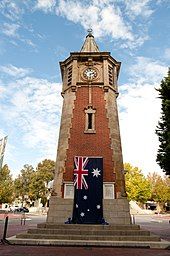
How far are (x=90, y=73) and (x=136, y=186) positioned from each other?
42265 millimetres

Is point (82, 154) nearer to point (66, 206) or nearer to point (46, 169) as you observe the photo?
point (66, 206)

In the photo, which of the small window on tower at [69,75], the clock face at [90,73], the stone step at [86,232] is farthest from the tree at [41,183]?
the stone step at [86,232]

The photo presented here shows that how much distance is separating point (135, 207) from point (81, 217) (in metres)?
48.0

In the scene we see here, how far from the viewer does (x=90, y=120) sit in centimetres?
1905

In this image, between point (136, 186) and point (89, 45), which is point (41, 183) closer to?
point (136, 186)

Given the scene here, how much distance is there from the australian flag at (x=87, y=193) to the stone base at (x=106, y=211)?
2.43 ft

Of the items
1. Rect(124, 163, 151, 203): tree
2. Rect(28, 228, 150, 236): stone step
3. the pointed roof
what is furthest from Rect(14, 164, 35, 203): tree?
Rect(28, 228, 150, 236): stone step

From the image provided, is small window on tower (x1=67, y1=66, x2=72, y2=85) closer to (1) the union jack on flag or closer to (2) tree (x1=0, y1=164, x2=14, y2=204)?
(1) the union jack on flag

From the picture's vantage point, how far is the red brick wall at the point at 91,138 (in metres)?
17.4

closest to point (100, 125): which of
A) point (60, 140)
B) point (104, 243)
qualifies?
point (60, 140)

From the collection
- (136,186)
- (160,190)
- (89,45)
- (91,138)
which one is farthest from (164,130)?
(160,190)

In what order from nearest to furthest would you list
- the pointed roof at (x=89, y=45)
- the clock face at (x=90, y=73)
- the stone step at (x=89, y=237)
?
the stone step at (x=89, y=237) → the clock face at (x=90, y=73) → the pointed roof at (x=89, y=45)

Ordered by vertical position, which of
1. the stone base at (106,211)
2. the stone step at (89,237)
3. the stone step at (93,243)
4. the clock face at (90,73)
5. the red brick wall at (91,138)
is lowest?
the stone step at (93,243)

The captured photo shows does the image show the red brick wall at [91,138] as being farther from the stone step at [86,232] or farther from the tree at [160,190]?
the tree at [160,190]
